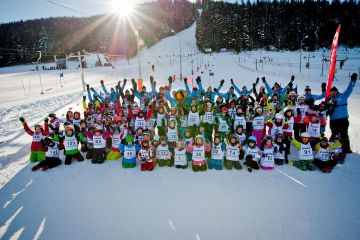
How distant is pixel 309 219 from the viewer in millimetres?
4449

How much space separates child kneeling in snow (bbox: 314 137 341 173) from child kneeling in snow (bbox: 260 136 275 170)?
1.16 metres

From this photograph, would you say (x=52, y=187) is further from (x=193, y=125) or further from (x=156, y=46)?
(x=156, y=46)

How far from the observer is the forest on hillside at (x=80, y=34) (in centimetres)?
8579

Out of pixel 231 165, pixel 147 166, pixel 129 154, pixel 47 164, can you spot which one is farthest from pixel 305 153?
pixel 47 164

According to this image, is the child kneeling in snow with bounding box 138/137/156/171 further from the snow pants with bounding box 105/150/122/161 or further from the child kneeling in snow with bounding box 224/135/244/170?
the child kneeling in snow with bounding box 224/135/244/170

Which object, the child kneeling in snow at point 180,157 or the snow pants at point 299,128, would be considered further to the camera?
the snow pants at point 299,128

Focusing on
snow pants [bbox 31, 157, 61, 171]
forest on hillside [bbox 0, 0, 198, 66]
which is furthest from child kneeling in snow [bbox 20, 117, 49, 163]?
forest on hillside [bbox 0, 0, 198, 66]

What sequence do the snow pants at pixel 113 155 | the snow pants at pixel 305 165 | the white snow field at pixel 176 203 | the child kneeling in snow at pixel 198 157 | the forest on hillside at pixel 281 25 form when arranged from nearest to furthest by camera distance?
the white snow field at pixel 176 203 < the snow pants at pixel 305 165 < the child kneeling in snow at pixel 198 157 < the snow pants at pixel 113 155 < the forest on hillside at pixel 281 25

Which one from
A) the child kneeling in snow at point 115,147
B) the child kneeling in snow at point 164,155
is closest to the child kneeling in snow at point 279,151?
the child kneeling in snow at point 164,155

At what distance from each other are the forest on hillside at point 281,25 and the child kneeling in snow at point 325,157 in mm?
75241

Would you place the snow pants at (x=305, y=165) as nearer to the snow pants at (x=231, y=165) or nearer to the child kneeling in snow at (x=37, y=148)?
the snow pants at (x=231, y=165)

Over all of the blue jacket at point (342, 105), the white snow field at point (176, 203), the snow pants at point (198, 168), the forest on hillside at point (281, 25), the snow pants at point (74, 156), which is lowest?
the white snow field at point (176, 203)

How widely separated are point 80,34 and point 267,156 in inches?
4218

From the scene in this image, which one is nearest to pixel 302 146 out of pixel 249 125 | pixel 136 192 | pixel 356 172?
pixel 356 172
